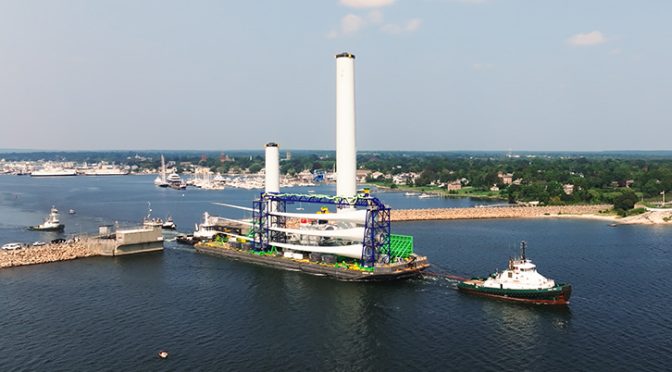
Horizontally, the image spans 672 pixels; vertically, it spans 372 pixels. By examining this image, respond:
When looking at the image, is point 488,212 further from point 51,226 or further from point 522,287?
point 51,226

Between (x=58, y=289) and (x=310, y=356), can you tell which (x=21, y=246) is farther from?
(x=310, y=356)

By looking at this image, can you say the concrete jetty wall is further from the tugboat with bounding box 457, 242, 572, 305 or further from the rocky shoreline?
the rocky shoreline

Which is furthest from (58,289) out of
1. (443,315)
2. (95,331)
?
(443,315)

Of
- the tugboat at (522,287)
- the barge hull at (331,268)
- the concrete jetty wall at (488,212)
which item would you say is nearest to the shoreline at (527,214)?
the concrete jetty wall at (488,212)

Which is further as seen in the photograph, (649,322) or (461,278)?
(461,278)

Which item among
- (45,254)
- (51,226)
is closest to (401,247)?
(45,254)
